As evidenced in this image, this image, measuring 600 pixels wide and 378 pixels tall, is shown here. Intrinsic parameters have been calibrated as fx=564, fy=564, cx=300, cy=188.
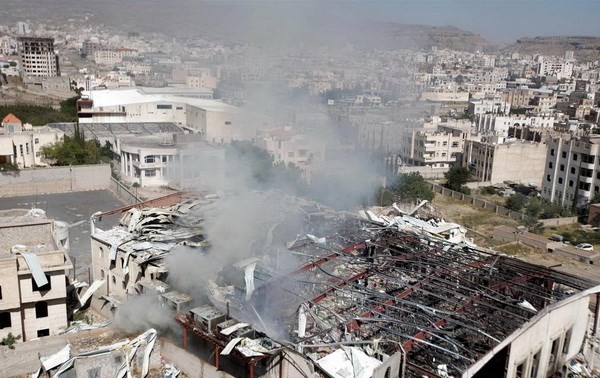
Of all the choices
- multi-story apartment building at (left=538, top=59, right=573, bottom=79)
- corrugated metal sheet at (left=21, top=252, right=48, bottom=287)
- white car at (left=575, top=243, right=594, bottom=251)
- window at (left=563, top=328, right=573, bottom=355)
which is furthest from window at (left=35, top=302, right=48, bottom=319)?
multi-story apartment building at (left=538, top=59, right=573, bottom=79)

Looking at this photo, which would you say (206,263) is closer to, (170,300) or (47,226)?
(170,300)

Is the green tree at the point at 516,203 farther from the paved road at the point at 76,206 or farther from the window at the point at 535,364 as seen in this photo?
the window at the point at 535,364

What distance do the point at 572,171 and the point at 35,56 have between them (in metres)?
30.6

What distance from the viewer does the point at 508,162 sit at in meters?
16.1

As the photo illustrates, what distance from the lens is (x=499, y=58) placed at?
63.4m

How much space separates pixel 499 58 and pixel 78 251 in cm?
6285

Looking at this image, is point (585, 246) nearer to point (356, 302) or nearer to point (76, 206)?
point (356, 302)

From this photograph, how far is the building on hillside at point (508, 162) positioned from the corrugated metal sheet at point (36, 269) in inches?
524

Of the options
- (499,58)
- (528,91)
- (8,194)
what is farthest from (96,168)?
(499,58)

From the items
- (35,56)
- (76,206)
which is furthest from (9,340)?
(35,56)

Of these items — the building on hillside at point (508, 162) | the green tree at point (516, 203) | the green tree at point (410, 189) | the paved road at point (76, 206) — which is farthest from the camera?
the building on hillside at point (508, 162)

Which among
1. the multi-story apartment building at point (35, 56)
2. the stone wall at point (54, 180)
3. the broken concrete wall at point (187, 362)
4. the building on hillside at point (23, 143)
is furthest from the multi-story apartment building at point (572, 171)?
the multi-story apartment building at point (35, 56)

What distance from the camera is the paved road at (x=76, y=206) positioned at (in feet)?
29.1

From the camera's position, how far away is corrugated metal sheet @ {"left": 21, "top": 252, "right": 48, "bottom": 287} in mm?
5172
